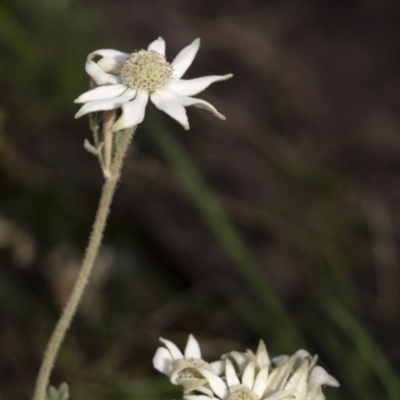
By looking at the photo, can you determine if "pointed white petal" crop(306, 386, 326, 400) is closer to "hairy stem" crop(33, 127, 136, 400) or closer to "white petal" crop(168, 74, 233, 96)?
"hairy stem" crop(33, 127, 136, 400)

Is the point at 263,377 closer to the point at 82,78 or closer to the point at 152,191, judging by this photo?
the point at 82,78

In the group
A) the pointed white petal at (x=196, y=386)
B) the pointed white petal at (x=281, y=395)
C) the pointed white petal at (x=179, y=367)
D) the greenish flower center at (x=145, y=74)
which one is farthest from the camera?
the greenish flower center at (x=145, y=74)

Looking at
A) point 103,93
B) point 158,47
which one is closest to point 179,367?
→ point 103,93

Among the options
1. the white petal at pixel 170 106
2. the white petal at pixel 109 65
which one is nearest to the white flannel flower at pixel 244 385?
the white petal at pixel 170 106

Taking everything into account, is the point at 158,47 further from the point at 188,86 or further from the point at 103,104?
the point at 103,104

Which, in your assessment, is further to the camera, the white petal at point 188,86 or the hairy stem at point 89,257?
the white petal at point 188,86

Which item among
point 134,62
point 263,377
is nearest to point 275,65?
point 134,62

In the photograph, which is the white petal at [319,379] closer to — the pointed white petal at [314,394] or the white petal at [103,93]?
the pointed white petal at [314,394]
